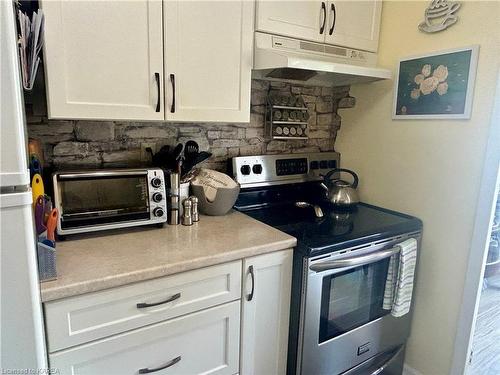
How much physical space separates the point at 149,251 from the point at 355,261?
2.79 ft

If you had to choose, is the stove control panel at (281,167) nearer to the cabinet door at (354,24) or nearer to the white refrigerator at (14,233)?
the cabinet door at (354,24)

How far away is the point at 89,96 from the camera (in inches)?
48.4

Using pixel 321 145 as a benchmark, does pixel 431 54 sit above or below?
→ above

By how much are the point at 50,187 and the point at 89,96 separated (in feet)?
1.25

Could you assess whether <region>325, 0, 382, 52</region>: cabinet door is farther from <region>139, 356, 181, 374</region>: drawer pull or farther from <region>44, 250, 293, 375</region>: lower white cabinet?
<region>139, 356, 181, 374</region>: drawer pull

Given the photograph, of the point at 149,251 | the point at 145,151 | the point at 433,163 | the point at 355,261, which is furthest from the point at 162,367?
the point at 433,163

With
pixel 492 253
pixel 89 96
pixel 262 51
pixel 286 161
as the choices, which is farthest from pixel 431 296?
pixel 89 96

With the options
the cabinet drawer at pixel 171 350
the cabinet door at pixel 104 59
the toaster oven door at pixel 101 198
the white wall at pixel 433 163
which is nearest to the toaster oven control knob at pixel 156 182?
the toaster oven door at pixel 101 198

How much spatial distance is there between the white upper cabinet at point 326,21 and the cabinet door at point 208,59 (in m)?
0.11

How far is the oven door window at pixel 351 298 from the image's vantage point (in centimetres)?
146

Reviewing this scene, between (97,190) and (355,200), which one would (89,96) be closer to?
(97,190)

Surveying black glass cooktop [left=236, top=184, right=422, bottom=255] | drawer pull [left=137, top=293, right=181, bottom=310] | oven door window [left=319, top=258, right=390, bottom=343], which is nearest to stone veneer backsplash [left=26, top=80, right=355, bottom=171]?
black glass cooktop [left=236, top=184, right=422, bottom=255]

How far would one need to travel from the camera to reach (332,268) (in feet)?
4.54

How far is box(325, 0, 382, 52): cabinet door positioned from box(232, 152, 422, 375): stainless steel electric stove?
703 millimetres
